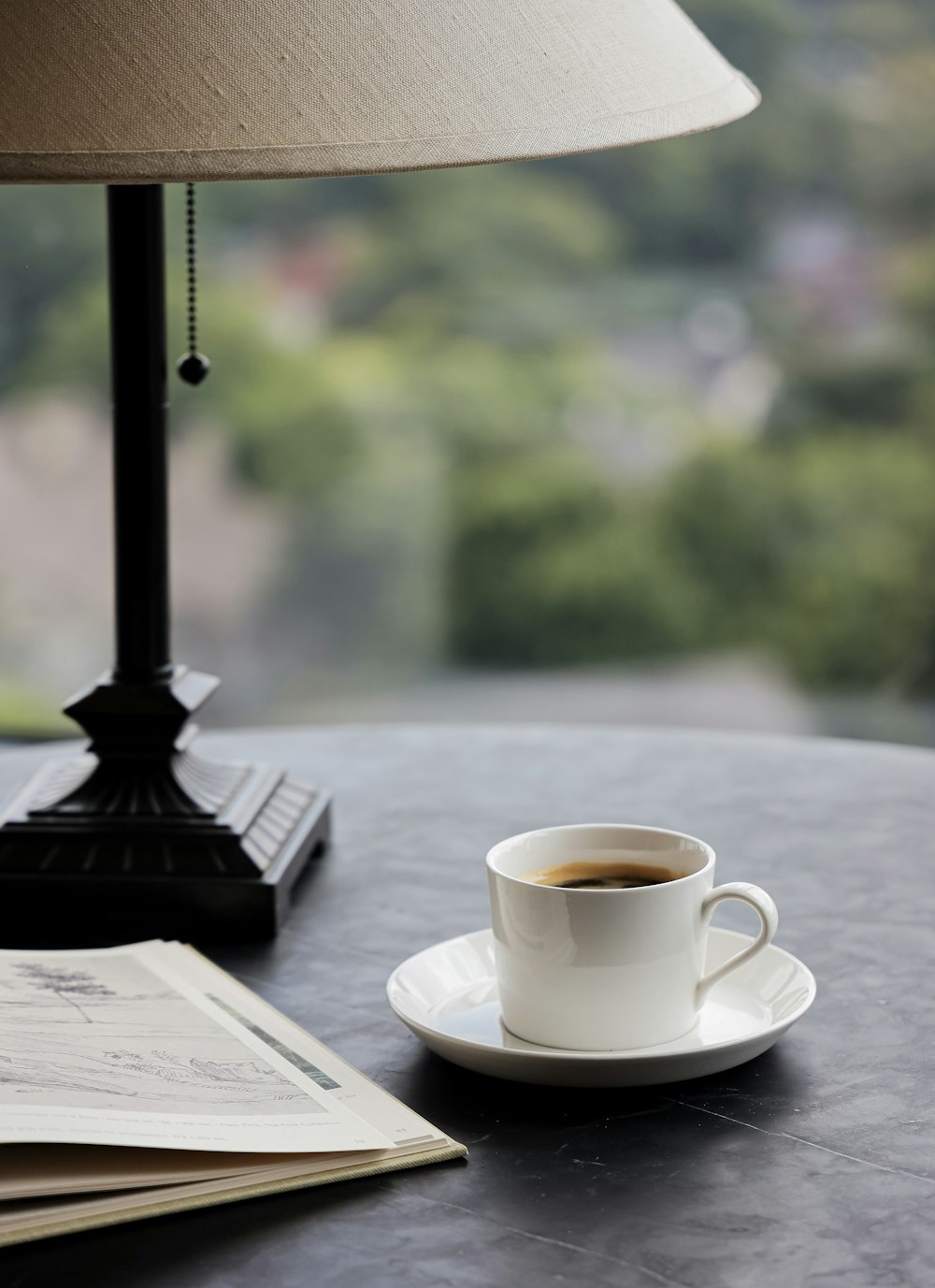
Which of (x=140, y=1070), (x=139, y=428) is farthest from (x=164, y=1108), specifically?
(x=139, y=428)

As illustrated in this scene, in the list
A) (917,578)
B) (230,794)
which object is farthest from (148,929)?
(917,578)

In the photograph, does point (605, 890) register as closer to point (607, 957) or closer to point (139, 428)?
point (607, 957)

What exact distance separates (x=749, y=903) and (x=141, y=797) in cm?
37

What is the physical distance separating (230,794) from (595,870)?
261mm

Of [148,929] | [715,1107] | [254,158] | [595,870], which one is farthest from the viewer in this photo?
[148,929]

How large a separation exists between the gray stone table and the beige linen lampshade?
1.21 feet

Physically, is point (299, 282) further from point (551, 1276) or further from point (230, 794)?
point (551, 1276)

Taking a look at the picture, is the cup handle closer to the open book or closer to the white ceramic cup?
the white ceramic cup

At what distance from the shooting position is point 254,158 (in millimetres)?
579

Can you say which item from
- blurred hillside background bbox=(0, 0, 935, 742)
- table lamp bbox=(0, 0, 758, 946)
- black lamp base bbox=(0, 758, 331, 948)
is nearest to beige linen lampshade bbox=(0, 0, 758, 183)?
table lamp bbox=(0, 0, 758, 946)

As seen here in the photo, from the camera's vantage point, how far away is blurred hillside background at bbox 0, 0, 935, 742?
12.6 feet

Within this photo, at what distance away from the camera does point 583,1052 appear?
0.75 meters

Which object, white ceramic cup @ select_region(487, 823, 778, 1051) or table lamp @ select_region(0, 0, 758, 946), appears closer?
table lamp @ select_region(0, 0, 758, 946)

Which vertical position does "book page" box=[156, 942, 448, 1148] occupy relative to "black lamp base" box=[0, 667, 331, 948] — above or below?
below
